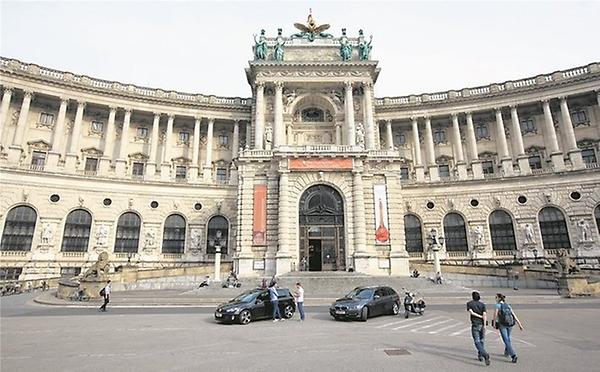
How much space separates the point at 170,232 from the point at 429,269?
29.6 meters

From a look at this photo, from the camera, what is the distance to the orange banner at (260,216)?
3122 cm

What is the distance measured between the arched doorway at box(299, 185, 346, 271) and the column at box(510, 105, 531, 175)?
25911mm

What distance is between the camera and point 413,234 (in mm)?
43844

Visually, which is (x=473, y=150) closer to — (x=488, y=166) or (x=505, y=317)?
(x=488, y=166)

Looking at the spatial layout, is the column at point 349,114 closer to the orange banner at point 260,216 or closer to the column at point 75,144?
the orange banner at point 260,216

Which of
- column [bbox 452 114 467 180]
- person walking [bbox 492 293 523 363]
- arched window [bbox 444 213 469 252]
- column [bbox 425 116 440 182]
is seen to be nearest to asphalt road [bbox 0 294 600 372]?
person walking [bbox 492 293 523 363]

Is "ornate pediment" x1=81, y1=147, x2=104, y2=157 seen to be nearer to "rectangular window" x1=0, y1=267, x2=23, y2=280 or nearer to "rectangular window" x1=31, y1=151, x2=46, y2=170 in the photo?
"rectangular window" x1=31, y1=151, x2=46, y2=170

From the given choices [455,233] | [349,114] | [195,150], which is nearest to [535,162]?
[455,233]

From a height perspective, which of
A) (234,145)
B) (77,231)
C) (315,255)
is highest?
(234,145)

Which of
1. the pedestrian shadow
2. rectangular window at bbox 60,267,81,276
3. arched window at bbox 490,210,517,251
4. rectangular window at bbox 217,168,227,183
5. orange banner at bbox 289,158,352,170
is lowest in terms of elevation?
the pedestrian shadow

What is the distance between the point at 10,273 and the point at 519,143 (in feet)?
195

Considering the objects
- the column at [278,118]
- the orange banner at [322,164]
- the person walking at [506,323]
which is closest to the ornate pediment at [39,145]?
the column at [278,118]

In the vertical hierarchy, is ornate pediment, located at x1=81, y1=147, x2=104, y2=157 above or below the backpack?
above

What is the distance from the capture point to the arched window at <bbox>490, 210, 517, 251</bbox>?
132 feet
